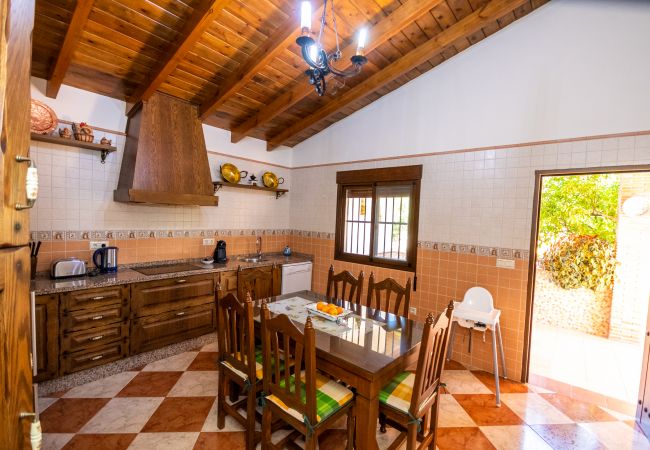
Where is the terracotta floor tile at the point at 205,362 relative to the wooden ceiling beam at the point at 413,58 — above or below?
below

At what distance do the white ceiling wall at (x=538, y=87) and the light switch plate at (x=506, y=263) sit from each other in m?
1.10

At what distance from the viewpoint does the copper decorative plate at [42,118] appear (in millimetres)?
2414

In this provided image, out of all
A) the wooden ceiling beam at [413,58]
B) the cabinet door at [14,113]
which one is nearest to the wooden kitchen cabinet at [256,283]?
the cabinet door at [14,113]

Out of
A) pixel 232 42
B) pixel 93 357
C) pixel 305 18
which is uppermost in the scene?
pixel 232 42

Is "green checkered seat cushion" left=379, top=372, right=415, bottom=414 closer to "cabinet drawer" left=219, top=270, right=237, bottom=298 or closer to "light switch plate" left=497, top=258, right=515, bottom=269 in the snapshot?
"light switch plate" left=497, top=258, right=515, bottom=269

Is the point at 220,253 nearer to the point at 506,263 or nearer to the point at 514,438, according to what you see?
the point at 506,263

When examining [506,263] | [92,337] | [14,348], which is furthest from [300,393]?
[506,263]

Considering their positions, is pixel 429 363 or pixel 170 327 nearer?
pixel 429 363

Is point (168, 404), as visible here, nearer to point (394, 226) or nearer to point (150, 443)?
point (150, 443)

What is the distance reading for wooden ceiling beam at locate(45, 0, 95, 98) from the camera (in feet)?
6.59

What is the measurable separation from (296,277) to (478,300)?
2305mm

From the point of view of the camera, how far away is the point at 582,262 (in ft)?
13.0

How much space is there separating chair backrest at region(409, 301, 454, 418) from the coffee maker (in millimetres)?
2858

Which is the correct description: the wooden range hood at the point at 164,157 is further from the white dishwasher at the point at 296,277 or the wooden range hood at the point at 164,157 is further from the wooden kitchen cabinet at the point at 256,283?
the white dishwasher at the point at 296,277
